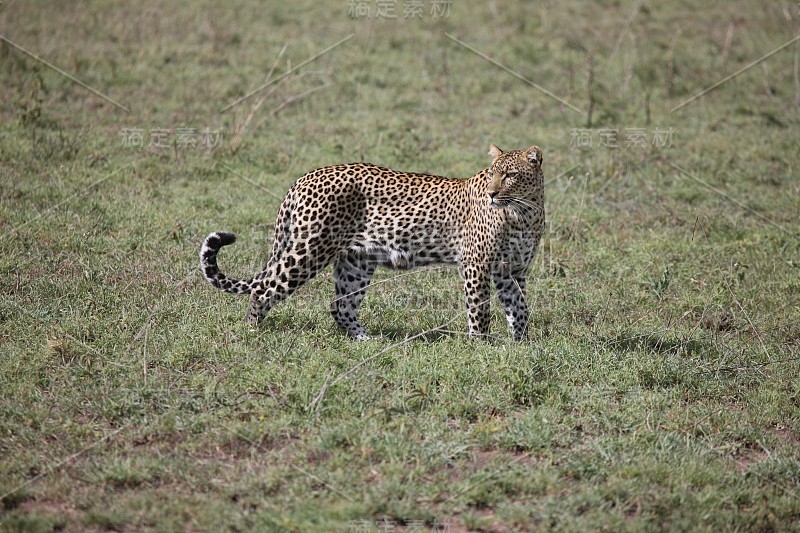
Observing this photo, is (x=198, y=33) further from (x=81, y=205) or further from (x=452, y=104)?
(x=81, y=205)

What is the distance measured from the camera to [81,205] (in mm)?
10930

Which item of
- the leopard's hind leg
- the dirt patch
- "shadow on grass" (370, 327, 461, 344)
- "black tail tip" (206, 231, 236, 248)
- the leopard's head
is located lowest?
the dirt patch

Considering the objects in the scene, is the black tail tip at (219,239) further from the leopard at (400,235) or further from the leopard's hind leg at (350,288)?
the leopard's hind leg at (350,288)

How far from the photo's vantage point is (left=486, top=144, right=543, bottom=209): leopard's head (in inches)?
311

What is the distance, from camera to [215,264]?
8031mm

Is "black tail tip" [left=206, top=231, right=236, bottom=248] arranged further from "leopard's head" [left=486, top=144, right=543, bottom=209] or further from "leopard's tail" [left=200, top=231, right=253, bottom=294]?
"leopard's head" [left=486, top=144, right=543, bottom=209]

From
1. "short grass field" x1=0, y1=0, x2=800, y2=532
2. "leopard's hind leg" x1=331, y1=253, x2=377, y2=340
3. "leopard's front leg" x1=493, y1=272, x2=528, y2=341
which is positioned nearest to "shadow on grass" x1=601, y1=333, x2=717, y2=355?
"short grass field" x1=0, y1=0, x2=800, y2=532

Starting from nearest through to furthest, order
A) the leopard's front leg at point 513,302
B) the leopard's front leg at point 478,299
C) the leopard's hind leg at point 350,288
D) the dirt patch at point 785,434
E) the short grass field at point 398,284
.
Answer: the short grass field at point 398,284 → the dirt patch at point 785,434 → the leopard's front leg at point 478,299 → the leopard's front leg at point 513,302 → the leopard's hind leg at point 350,288

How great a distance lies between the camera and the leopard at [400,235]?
8.05m

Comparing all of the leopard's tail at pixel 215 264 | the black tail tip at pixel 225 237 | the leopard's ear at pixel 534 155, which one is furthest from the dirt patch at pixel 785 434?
the black tail tip at pixel 225 237

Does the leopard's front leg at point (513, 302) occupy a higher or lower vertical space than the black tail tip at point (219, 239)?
Result: lower

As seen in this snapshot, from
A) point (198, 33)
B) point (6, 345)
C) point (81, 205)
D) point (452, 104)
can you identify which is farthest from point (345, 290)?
point (198, 33)

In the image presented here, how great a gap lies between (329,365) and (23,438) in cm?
221

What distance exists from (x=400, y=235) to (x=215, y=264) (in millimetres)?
1545
